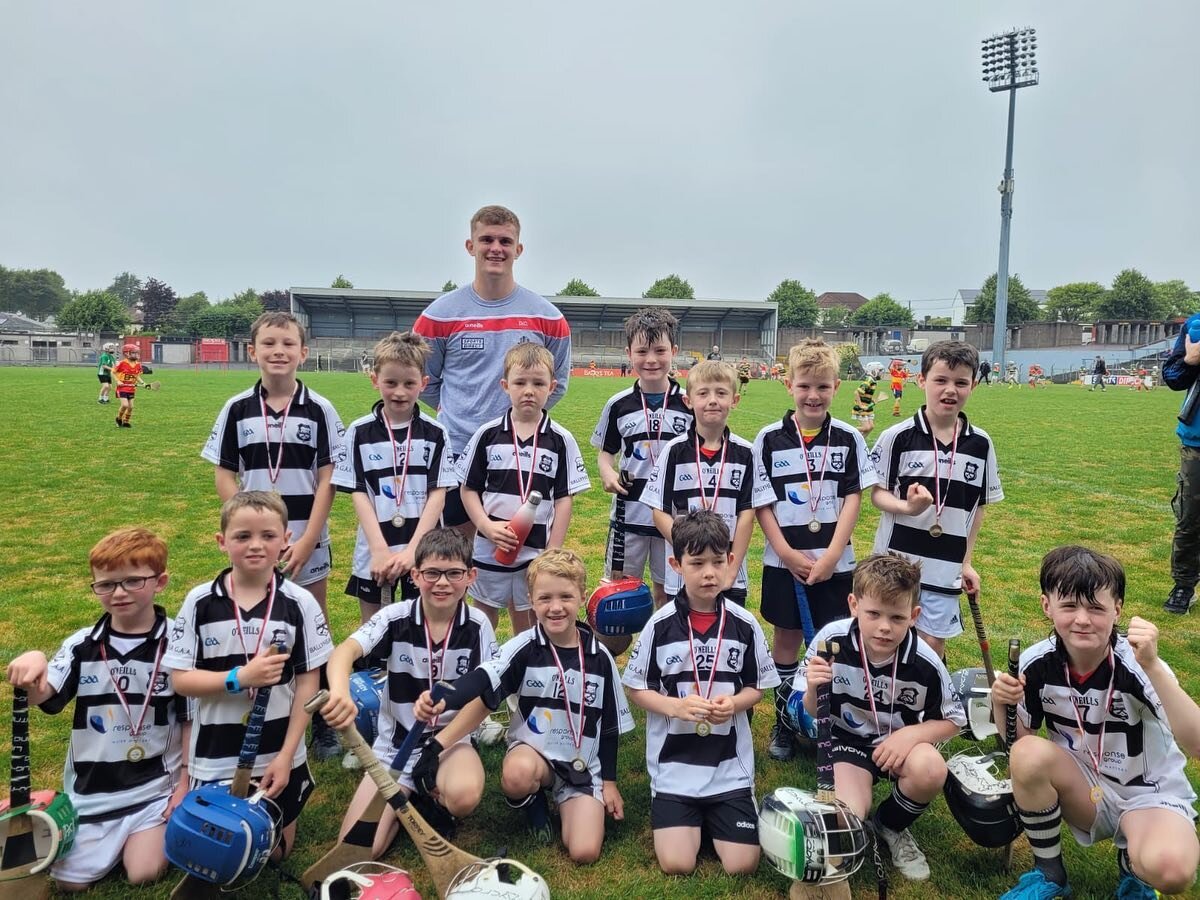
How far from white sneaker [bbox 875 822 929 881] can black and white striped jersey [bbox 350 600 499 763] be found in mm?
1827

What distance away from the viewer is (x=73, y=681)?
2996mm

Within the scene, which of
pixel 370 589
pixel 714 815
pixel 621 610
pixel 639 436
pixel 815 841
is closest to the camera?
pixel 815 841

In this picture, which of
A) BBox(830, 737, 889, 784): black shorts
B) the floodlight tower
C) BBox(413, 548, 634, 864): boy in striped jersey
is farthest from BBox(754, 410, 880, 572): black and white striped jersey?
the floodlight tower

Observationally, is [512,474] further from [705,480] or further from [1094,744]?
[1094,744]

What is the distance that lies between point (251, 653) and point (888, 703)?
8.87 feet

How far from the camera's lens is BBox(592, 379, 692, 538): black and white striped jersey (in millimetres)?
4605

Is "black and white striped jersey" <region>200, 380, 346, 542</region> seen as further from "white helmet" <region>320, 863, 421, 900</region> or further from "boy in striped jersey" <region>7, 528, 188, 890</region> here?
"white helmet" <region>320, 863, 421, 900</region>

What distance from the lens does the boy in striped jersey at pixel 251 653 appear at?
302cm

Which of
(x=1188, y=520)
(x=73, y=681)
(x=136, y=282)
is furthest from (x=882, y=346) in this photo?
(x=136, y=282)

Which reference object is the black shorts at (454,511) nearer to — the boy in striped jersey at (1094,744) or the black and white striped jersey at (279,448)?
the black and white striped jersey at (279,448)

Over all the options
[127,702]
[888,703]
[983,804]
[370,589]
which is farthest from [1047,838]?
[127,702]

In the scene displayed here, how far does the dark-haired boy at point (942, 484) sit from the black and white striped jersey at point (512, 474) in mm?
1767

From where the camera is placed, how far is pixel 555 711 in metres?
3.38

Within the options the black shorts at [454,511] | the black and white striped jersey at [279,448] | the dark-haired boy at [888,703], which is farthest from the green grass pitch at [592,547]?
the black and white striped jersey at [279,448]
